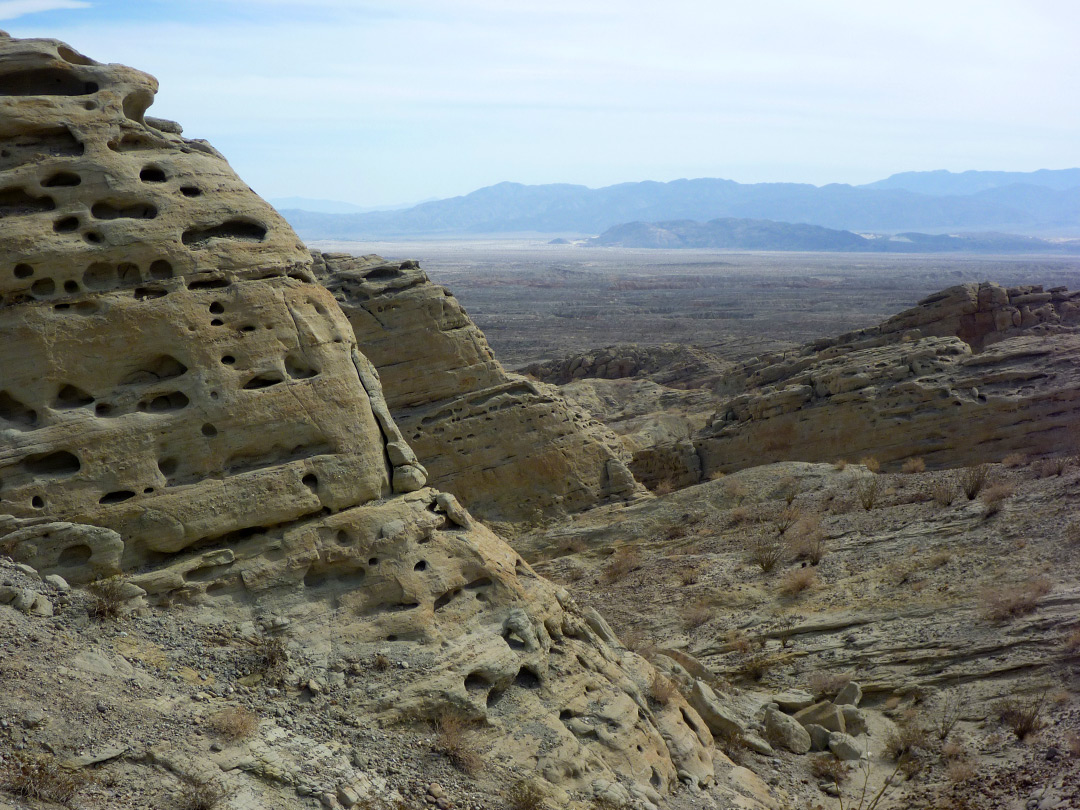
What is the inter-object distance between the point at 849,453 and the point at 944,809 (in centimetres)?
1422

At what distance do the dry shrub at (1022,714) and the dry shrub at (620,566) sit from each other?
7344mm

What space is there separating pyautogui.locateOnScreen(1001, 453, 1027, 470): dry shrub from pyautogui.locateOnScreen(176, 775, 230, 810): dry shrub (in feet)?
54.2

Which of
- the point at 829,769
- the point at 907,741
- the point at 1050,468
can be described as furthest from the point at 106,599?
the point at 1050,468

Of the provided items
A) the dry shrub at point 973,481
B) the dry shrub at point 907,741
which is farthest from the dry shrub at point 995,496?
the dry shrub at point 907,741

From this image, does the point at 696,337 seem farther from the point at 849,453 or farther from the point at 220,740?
the point at 220,740

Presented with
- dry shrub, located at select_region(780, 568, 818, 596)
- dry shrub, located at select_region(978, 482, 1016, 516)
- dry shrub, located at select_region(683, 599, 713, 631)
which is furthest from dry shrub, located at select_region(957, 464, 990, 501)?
dry shrub, located at select_region(683, 599, 713, 631)

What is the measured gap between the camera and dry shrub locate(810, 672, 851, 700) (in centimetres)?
1186

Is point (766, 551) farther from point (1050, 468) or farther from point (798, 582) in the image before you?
point (1050, 468)

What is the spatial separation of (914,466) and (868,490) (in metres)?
3.89

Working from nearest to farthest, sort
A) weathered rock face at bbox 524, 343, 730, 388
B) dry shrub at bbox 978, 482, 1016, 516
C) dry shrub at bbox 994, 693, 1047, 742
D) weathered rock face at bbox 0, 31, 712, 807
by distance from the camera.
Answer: weathered rock face at bbox 0, 31, 712, 807, dry shrub at bbox 994, 693, 1047, 742, dry shrub at bbox 978, 482, 1016, 516, weathered rock face at bbox 524, 343, 730, 388

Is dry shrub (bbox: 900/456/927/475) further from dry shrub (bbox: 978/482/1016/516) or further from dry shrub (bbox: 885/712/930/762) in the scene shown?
dry shrub (bbox: 885/712/930/762)

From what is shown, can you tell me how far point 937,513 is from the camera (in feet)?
52.1

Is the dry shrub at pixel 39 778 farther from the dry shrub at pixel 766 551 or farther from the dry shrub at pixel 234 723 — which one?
the dry shrub at pixel 766 551

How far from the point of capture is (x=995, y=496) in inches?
610
